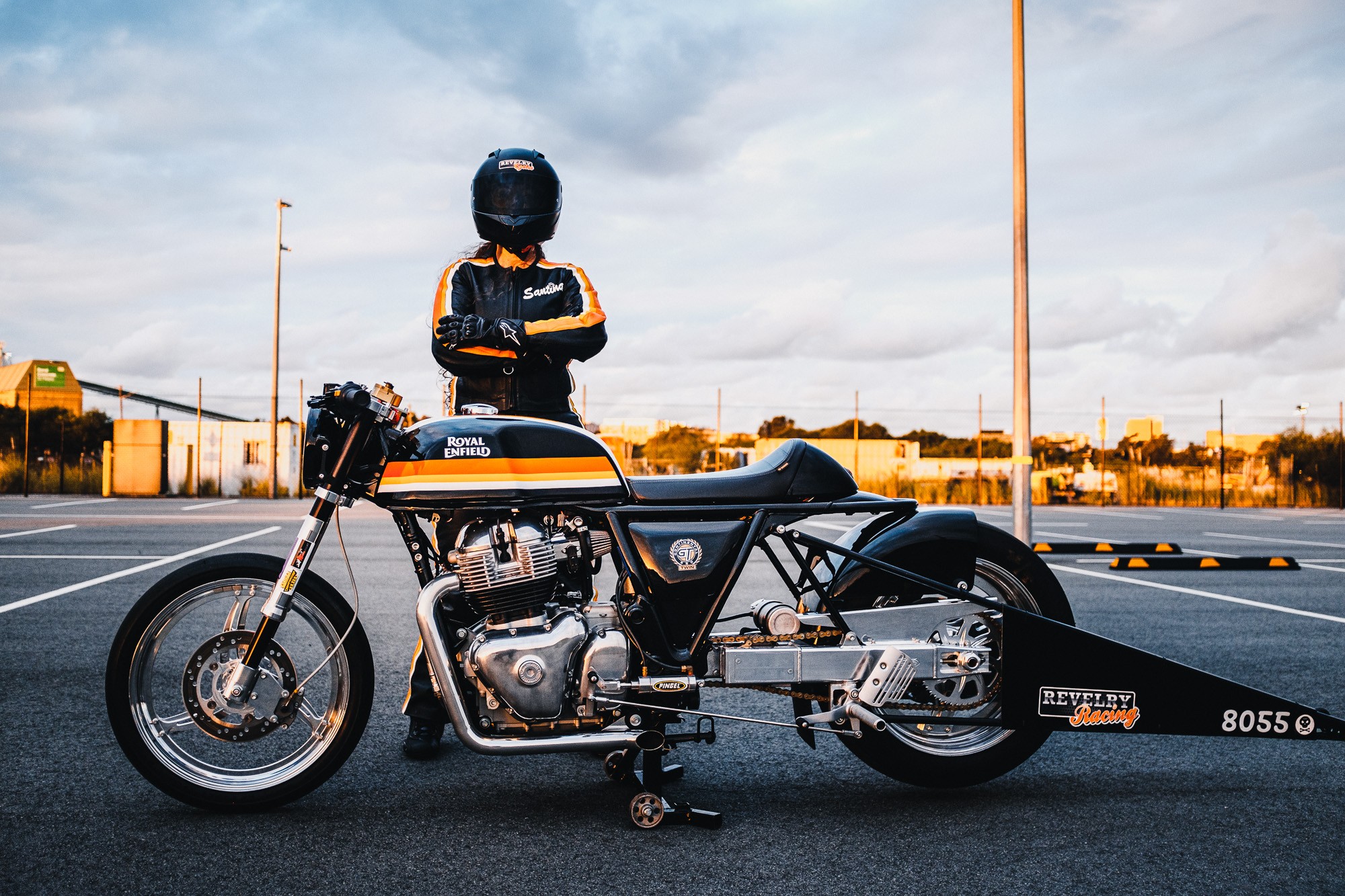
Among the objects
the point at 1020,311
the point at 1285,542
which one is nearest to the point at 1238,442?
the point at 1285,542

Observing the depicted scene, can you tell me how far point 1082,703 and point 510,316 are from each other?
239 centimetres

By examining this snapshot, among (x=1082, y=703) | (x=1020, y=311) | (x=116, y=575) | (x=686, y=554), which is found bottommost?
(x=116, y=575)

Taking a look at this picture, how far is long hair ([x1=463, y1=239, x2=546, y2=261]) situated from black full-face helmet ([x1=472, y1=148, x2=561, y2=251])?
106mm

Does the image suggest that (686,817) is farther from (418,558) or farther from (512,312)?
(512,312)

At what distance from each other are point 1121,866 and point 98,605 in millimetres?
6361

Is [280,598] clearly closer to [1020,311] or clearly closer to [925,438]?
[1020,311]

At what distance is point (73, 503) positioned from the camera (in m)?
19.6

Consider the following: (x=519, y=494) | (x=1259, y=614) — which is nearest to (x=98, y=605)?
(x=519, y=494)

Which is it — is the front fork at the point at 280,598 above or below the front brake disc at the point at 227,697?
above

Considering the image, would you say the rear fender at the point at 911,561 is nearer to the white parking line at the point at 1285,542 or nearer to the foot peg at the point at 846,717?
the foot peg at the point at 846,717

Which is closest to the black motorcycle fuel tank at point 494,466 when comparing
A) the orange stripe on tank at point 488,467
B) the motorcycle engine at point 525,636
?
the orange stripe on tank at point 488,467

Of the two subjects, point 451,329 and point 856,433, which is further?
point 856,433

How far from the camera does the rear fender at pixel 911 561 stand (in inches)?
127

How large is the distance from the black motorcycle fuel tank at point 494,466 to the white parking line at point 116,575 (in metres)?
4.94
